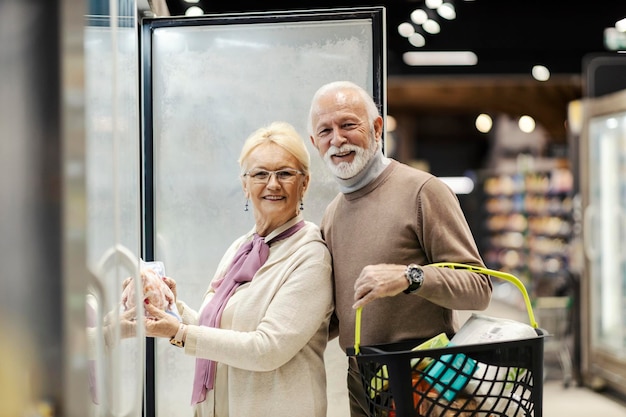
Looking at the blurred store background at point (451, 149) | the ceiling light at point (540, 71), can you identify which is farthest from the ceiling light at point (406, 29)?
the ceiling light at point (540, 71)

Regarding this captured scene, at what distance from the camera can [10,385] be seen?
119cm

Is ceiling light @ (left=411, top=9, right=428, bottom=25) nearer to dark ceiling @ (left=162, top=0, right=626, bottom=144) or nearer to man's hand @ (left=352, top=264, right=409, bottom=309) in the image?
dark ceiling @ (left=162, top=0, right=626, bottom=144)

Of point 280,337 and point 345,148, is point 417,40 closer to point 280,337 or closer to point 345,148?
point 345,148

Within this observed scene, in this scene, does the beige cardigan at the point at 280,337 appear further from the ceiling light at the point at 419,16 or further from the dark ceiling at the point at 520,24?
the dark ceiling at the point at 520,24

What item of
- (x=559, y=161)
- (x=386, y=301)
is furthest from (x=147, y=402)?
(x=559, y=161)

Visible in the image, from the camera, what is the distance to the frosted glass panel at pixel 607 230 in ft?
23.3

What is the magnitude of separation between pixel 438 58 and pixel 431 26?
1682 millimetres

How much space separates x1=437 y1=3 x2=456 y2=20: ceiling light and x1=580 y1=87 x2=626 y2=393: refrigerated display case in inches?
63.2

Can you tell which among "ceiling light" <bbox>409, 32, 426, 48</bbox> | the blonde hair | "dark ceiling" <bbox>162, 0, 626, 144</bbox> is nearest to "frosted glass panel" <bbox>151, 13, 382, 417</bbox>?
the blonde hair

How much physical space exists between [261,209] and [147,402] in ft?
4.63

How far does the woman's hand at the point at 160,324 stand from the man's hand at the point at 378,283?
20.7 inches

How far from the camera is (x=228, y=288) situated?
2.23 m

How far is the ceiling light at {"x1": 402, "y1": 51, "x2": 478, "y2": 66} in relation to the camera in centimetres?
952

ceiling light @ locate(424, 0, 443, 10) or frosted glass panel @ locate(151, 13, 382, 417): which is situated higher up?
ceiling light @ locate(424, 0, 443, 10)
